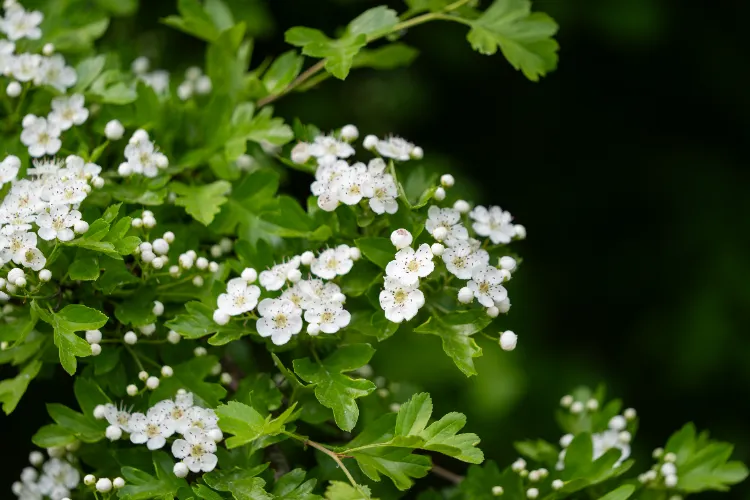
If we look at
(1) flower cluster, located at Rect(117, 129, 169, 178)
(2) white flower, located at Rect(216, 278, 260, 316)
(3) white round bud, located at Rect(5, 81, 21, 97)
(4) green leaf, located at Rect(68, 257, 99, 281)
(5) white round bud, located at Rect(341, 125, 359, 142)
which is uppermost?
(3) white round bud, located at Rect(5, 81, 21, 97)

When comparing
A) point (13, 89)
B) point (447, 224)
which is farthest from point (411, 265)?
point (13, 89)

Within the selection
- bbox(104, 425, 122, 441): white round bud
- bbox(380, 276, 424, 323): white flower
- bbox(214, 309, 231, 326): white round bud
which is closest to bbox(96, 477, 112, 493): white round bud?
bbox(104, 425, 122, 441): white round bud

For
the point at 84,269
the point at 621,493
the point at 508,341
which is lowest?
the point at 621,493

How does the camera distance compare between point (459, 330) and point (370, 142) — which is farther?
point (370, 142)

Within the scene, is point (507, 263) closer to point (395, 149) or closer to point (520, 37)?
point (395, 149)

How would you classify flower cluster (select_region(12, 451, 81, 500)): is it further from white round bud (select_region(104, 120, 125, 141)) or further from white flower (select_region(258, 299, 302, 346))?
white round bud (select_region(104, 120, 125, 141))

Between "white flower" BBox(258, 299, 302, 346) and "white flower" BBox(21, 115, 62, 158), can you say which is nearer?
"white flower" BBox(258, 299, 302, 346)

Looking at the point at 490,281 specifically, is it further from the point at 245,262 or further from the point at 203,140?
the point at 203,140
